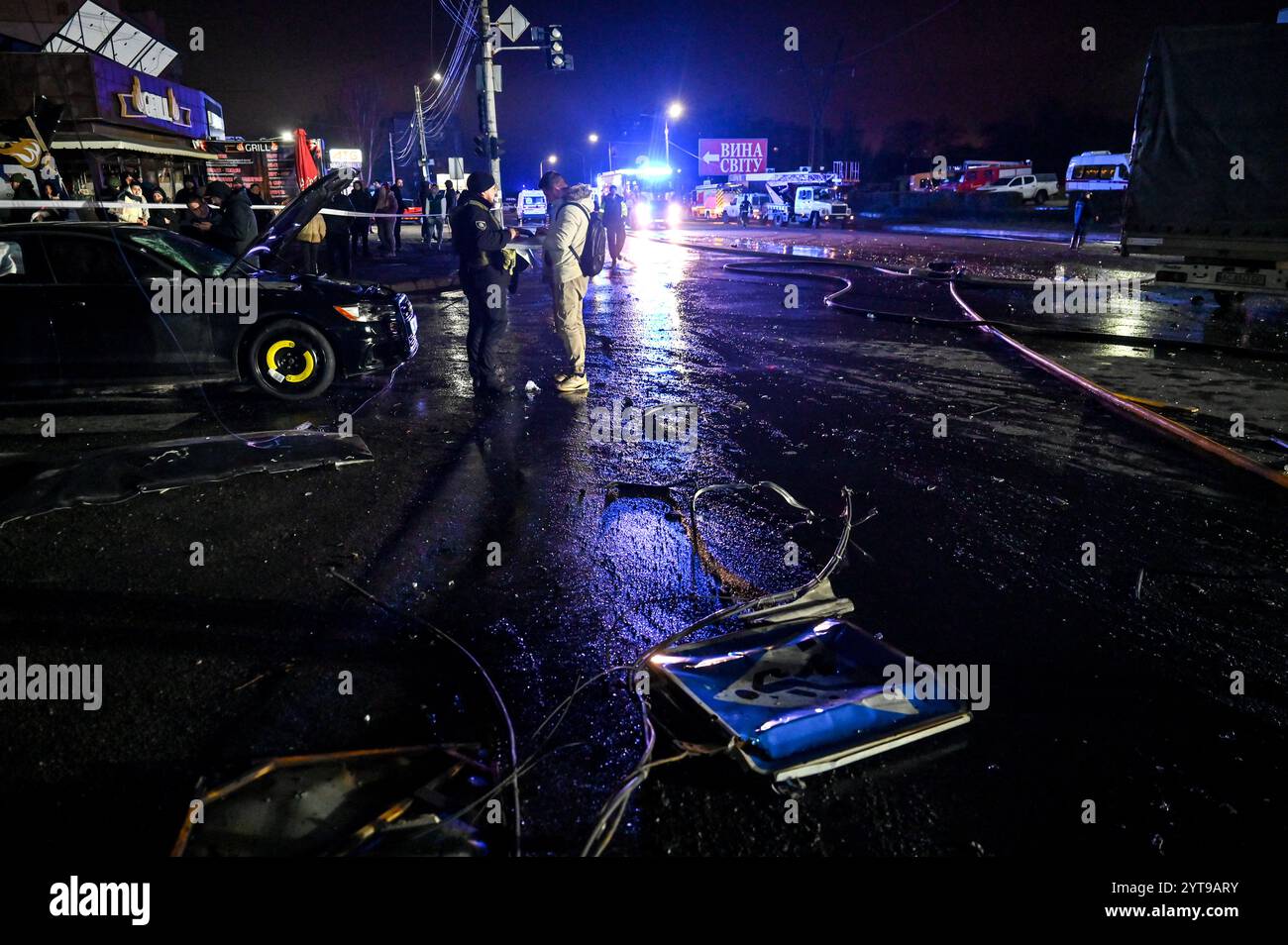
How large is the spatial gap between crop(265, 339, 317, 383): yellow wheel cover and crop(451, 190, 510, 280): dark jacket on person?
66.7 inches

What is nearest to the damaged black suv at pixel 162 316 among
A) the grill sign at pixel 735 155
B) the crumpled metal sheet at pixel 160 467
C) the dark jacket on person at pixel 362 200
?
the crumpled metal sheet at pixel 160 467

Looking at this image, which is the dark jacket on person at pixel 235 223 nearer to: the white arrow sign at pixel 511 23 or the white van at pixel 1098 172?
the white arrow sign at pixel 511 23

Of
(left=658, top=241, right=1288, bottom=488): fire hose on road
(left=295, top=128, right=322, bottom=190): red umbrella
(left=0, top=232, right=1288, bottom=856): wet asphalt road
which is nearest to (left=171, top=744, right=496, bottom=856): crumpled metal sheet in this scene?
(left=0, top=232, right=1288, bottom=856): wet asphalt road

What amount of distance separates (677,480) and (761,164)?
82438 millimetres

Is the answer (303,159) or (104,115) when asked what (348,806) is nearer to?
(303,159)

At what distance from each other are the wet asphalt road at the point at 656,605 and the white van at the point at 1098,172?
129 ft

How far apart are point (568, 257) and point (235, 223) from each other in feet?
19.0

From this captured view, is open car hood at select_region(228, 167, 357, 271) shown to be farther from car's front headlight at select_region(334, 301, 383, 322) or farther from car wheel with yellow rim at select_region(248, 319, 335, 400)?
car's front headlight at select_region(334, 301, 383, 322)

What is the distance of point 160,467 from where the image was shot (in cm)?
512

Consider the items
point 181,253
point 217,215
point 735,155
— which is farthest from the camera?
point 735,155

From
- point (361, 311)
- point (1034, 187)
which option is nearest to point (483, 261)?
point (361, 311)

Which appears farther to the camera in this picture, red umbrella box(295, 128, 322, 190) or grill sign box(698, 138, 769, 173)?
grill sign box(698, 138, 769, 173)

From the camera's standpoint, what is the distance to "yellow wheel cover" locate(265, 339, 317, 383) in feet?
22.8

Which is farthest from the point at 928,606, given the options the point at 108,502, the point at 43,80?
the point at 43,80
